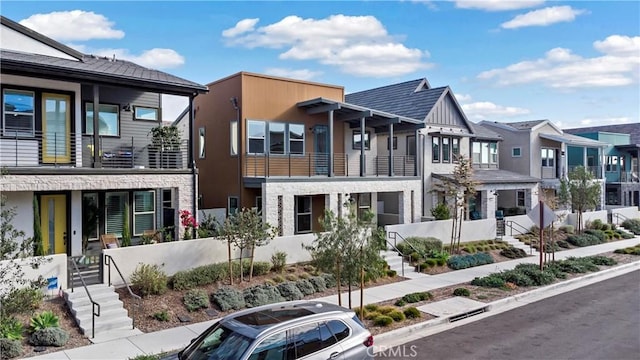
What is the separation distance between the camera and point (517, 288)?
52.9 feet

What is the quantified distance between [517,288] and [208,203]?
569 inches

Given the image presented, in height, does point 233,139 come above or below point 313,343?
above

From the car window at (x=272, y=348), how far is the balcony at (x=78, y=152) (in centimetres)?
1097

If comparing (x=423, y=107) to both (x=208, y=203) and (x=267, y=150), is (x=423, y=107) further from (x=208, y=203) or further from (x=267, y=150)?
(x=208, y=203)

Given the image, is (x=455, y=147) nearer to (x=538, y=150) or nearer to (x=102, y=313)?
(x=538, y=150)

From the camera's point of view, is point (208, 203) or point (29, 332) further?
point (208, 203)

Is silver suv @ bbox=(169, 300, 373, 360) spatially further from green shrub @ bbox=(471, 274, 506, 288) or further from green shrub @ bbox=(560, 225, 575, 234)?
green shrub @ bbox=(560, 225, 575, 234)

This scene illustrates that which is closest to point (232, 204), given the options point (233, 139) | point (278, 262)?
point (233, 139)

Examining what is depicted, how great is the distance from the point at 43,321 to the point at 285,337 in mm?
7152

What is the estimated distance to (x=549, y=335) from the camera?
11.2 metres

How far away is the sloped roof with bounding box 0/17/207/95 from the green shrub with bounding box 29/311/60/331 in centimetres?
731

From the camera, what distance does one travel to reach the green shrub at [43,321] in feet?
35.1

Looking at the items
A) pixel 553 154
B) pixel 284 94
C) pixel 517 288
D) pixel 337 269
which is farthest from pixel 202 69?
pixel 553 154

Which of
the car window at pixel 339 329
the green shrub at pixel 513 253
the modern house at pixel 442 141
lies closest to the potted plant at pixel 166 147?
the car window at pixel 339 329
